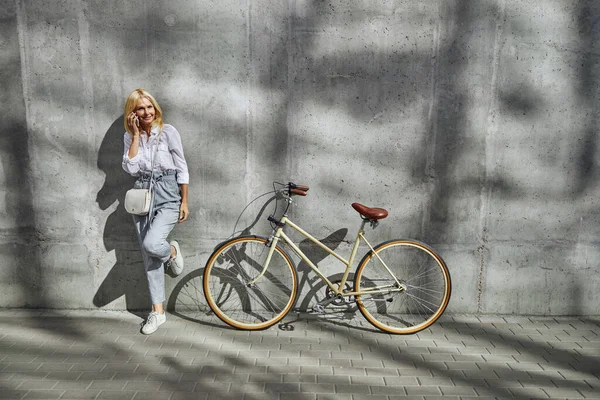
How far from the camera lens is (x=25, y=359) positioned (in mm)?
4395

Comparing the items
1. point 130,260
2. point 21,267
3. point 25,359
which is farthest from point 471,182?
point 21,267

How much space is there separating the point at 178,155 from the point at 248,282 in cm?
139

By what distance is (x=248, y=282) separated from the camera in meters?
5.14

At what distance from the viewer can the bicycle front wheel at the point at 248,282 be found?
528cm

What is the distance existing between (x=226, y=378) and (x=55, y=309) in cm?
244

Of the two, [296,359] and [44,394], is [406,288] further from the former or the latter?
[44,394]

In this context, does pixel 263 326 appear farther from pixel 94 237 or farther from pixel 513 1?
pixel 513 1

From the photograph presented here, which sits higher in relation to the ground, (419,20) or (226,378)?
(419,20)

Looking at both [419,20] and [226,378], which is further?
[419,20]

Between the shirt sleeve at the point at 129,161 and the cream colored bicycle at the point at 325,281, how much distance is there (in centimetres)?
107

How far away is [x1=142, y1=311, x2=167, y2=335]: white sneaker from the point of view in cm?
493

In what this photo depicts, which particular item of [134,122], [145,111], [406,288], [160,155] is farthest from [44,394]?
[406,288]

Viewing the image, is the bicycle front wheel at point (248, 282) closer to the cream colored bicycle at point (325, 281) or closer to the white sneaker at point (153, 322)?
the cream colored bicycle at point (325, 281)

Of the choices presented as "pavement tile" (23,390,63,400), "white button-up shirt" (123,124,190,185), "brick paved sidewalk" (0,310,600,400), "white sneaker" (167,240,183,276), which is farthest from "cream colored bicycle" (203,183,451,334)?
"pavement tile" (23,390,63,400)
